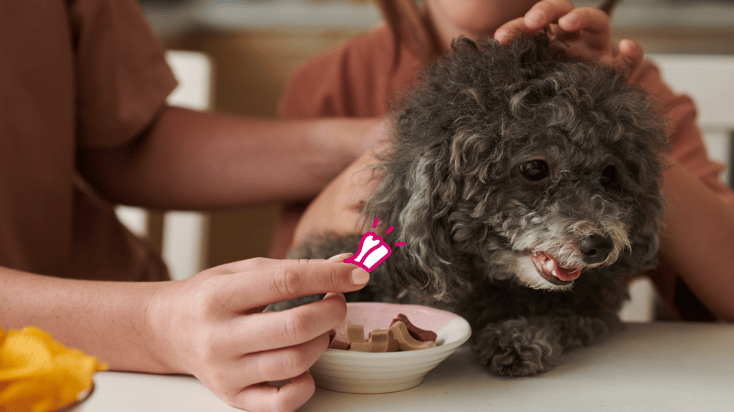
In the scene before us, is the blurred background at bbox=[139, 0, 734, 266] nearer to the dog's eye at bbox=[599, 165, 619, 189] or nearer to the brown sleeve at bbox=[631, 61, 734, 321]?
the brown sleeve at bbox=[631, 61, 734, 321]

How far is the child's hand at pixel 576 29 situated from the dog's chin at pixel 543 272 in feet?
0.96

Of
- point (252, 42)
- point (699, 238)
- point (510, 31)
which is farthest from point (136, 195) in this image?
point (252, 42)

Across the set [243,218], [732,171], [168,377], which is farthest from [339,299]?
[243,218]

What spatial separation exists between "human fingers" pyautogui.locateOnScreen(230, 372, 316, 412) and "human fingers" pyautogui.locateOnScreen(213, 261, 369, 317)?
0.09 m

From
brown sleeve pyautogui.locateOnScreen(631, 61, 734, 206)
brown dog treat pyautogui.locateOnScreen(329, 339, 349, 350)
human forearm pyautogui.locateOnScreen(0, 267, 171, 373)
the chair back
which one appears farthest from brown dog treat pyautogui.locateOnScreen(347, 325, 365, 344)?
the chair back

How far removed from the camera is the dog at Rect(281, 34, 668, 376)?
706 mm

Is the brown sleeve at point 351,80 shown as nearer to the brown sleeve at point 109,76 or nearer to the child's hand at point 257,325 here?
the brown sleeve at point 109,76

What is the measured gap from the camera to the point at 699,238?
96 cm

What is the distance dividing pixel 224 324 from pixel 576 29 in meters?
0.60

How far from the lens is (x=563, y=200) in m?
0.73

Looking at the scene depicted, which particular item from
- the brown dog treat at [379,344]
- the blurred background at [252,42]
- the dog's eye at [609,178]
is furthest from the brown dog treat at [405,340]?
the blurred background at [252,42]

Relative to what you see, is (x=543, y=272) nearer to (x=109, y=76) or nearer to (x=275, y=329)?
(x=275, y=329)

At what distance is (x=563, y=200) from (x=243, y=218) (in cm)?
227

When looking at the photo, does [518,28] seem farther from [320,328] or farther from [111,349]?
[111,349]
